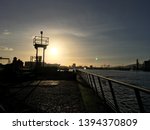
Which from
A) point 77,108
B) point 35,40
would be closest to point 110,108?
point 77,108

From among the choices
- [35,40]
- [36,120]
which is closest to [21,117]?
[36,120]

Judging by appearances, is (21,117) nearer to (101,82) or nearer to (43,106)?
(43,106)

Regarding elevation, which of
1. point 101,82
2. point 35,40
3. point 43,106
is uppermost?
point 35,40

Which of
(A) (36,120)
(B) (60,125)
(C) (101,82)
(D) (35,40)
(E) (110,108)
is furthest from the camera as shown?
(D) (35,40)

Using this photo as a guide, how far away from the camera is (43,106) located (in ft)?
28.5

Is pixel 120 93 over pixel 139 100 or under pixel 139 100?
under

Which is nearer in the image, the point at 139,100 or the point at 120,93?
the point at 139,100

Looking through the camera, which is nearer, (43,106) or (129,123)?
(129,123)

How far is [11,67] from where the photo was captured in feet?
78.2

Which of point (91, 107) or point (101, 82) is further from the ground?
point (101, 82)

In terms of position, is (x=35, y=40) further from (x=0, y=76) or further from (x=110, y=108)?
(x=110, y=108)

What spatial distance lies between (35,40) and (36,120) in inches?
1255

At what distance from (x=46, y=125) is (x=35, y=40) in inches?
1270

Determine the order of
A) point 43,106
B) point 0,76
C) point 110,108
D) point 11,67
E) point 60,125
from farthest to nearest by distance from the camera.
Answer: point 11,67 < point 0,76 < point 43,106 < point 110,108 < point 60,125
